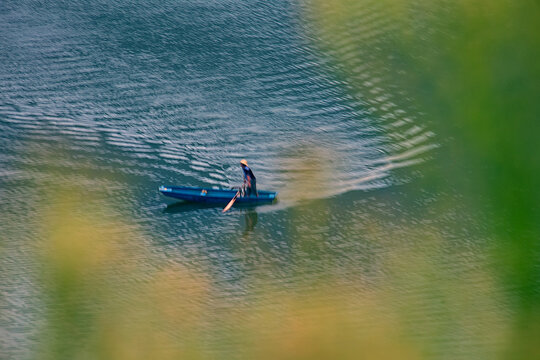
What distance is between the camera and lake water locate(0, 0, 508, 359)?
17375 mm

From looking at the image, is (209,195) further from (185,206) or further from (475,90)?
(475,90)

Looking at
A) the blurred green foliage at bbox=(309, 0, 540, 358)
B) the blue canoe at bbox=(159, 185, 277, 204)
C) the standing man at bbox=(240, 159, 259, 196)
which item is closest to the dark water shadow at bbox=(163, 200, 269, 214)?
the blue canoe at bbox=(159, 185, 277, 204)

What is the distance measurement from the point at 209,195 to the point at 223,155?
2.44 meters

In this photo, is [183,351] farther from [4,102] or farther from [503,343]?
[4,102]

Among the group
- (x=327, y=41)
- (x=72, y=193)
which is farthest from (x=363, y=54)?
(x=72, y=193)

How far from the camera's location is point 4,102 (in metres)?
24.6

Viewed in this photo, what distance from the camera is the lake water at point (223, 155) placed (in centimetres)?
1738

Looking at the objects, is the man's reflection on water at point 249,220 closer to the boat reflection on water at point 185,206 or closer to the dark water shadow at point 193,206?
the dark water shadow at point 193,206

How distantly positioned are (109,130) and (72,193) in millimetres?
3137

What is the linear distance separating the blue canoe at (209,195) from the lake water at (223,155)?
0.29 meters

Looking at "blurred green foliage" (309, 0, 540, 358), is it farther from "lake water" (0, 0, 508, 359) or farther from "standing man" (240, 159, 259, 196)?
"standing man" (240, 159, 259, 196)

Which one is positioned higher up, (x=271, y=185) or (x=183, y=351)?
(x=271, y=185)

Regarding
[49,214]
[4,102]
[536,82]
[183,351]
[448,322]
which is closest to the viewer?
[183,351]

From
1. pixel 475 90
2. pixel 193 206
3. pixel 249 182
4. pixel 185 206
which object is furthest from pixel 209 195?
pixel 475 90
